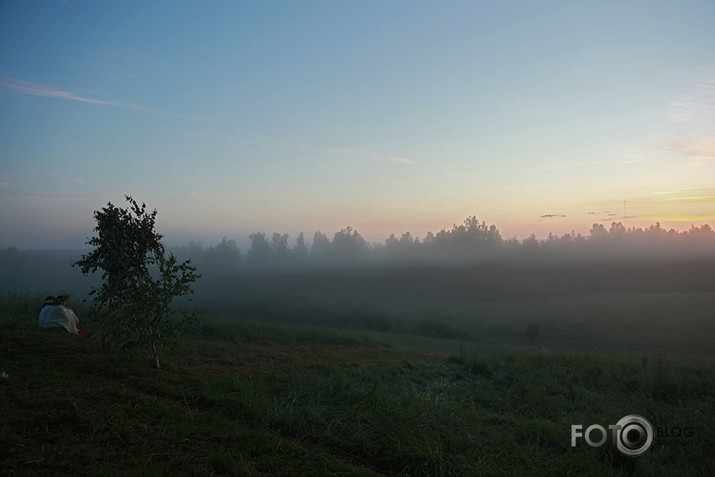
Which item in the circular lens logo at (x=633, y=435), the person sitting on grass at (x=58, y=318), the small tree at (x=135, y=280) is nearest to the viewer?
the circular lens logo at (x=633, y=435)

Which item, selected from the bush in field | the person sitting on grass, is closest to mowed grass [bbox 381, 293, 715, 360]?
the bush in field

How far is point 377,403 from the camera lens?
7.25 m

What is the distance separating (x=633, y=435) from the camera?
667cm

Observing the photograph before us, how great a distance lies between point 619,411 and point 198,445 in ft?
27.5

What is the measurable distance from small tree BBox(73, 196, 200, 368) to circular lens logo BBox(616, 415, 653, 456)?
915 cm

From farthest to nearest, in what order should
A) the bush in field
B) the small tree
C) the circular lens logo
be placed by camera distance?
the bush in field, the small tree, the circular lens logo

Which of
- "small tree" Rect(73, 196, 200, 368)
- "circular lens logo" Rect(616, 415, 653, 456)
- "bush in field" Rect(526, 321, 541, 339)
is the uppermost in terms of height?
"small tree" Rect(73, 196, 200, 368)

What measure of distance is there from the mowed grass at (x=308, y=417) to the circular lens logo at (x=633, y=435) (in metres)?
0.17

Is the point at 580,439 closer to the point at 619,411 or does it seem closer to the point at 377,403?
the point at 619,411

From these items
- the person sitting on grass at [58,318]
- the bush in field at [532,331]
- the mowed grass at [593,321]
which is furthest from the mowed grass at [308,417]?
the bush in field at [532,331]

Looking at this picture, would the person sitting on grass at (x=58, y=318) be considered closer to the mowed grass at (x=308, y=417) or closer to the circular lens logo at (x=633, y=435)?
the mowed grass at (x=308, y=417)

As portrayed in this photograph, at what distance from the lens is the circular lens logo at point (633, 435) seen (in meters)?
6.21

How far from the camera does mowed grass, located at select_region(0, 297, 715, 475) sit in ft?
16.4

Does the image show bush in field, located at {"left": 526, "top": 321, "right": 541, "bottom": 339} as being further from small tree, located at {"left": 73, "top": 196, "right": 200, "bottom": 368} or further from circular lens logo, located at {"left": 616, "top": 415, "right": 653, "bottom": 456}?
small tree, located at {"left": 73, "top": 196, "right": 200, "bottom": 368}
